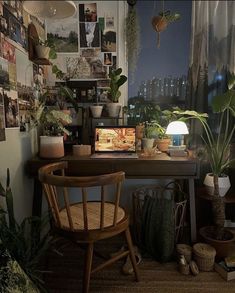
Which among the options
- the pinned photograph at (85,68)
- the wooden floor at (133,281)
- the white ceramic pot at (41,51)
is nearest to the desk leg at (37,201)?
the wooden floor at (133,281)

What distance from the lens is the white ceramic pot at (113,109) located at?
212cm

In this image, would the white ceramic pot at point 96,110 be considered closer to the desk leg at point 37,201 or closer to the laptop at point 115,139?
the laptop at point 115,139

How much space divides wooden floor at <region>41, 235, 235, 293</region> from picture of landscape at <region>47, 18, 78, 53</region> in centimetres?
177

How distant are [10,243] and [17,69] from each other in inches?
42.1

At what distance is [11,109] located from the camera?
58.6 inches

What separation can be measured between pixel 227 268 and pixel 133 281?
63 cm

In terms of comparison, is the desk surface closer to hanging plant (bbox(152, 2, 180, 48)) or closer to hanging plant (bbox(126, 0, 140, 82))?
hanging plant (bbox(126, 0, 140, 82))

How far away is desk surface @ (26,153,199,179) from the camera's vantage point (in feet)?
5.83

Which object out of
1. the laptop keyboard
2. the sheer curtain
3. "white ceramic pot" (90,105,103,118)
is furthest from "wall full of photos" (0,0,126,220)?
the sheer curtain

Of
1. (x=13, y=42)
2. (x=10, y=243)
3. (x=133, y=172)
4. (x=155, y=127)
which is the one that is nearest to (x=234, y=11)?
(x=155, y=127)

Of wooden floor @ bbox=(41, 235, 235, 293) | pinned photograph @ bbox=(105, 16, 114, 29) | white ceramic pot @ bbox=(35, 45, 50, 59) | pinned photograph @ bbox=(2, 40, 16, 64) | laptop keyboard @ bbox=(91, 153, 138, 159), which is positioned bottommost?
wooden floor @ bbox=(41, 235, 235, 293)

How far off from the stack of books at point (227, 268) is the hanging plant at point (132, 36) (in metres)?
1.74

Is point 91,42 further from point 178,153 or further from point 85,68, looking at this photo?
point 178,153

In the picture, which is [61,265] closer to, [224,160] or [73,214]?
[73,214]
